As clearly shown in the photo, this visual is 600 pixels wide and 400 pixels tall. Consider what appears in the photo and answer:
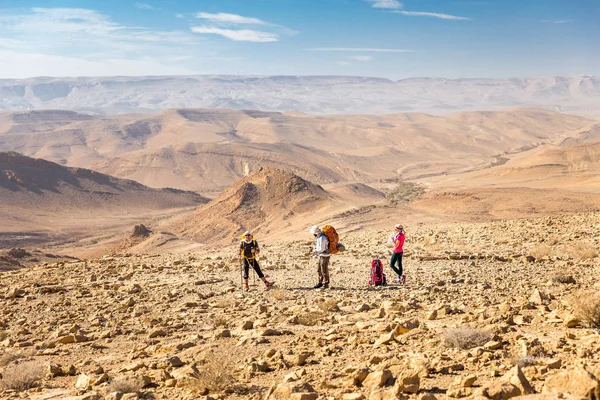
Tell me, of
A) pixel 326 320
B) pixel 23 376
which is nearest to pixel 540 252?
pixel 326 320

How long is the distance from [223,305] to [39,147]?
149 m

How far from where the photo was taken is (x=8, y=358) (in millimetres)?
8070

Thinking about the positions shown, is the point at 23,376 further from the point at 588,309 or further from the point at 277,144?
the point at 277,144

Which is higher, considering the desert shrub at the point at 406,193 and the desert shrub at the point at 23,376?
the desert shrub at the point at 23,376

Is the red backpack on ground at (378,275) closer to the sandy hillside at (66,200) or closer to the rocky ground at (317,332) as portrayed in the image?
the rocky ground at (317,332)

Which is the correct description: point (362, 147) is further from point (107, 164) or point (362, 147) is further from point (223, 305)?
point (223, 305)

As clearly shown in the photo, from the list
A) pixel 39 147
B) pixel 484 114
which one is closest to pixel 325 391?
pixel 39 147

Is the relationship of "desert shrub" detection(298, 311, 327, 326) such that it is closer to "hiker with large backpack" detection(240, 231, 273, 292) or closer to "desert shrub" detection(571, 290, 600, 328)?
"hiker with large backpack" detection(240, 231, 273, 292)

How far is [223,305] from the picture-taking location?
10969 mm

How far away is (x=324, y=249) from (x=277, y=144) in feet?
349

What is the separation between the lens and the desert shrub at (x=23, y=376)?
265 inches

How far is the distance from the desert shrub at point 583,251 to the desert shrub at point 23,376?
11.8 m

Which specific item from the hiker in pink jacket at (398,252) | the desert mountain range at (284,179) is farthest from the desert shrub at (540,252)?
the desert mountain range at (284,179)

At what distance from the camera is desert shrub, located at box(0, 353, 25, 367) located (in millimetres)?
7914
